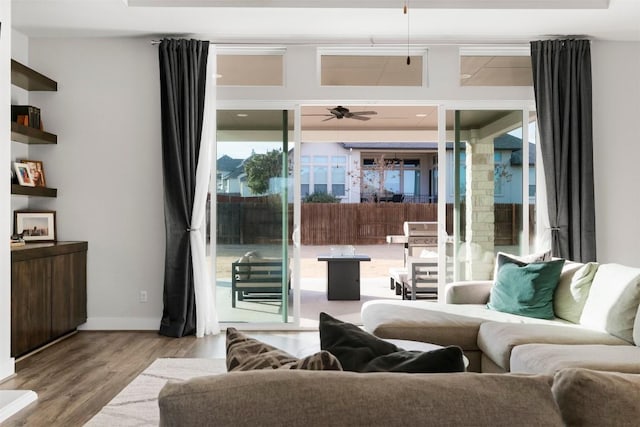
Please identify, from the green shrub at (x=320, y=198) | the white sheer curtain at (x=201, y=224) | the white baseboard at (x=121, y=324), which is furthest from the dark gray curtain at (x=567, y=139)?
the green shrub at (x=320, y=198)

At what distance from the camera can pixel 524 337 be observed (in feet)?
10.5

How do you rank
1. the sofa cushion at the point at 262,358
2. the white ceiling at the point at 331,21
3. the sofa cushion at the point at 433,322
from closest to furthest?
the sofa cushion at the point at 262,358 < the sofa cushion at the point at 433,322 < the white ceiling at the point at 331,21

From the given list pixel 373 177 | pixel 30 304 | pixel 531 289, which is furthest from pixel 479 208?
pixel 373 177

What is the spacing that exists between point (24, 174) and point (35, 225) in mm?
493

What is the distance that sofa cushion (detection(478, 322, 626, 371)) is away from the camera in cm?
316

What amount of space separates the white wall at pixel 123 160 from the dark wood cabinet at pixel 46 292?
235mm

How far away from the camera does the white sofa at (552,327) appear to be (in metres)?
2.85

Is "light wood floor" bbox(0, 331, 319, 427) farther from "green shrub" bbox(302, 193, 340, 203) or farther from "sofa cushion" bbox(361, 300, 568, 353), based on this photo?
"green shrub" bbox(302, 193, 340, 203)

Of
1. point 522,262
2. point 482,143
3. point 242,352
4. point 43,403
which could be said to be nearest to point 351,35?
point 482,143

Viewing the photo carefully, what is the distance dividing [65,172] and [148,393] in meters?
2.81

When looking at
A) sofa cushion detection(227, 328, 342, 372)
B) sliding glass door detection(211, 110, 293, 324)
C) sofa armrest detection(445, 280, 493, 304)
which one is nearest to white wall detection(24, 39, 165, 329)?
sliding glass door detection(211, 110, 293, 324)

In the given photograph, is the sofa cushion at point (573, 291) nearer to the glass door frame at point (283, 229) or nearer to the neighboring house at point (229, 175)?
the glass door frame at point (283, 229)

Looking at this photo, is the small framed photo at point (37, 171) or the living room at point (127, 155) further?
the living room at point (127, 155)

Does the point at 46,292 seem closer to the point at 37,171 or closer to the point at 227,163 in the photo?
the point at 37,171
